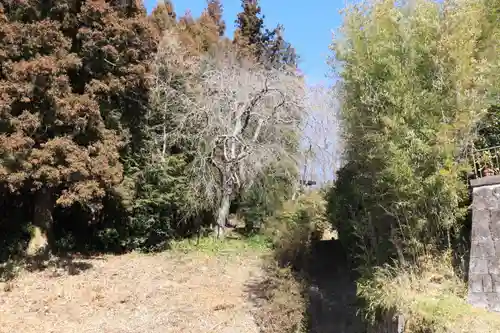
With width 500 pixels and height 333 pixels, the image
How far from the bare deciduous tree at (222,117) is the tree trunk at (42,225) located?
3.17m

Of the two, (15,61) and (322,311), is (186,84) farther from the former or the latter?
(322,311)

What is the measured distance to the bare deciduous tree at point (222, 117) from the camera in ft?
42.5

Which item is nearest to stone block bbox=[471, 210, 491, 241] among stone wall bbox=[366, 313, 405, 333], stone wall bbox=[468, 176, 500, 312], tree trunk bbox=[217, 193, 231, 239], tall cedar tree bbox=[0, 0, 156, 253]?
stone wall bbox=[468, 176, 500, 312]

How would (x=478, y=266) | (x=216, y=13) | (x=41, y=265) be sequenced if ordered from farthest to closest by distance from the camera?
(x=216, y=13), (x=41, y=265), (x=478, y=266)

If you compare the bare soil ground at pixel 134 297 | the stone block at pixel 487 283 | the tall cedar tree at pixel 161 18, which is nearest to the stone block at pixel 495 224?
the stone block at pixel 487 283

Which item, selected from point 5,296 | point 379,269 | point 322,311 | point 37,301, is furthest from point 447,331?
point 5,296

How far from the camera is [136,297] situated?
9.21 metres

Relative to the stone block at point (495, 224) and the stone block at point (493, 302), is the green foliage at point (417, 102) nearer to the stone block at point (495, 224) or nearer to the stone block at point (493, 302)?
the stone block at point (495, 224)

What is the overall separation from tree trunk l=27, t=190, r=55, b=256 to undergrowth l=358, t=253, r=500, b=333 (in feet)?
25.9

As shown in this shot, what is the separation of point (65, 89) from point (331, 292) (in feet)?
22.5

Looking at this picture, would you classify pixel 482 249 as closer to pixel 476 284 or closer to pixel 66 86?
pixel 476 284

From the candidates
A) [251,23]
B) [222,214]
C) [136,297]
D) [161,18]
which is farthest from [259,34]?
[136,297]

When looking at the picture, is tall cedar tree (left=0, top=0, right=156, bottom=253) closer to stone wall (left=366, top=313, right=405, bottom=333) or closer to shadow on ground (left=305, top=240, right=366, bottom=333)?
shadow on ground (left=305, top=240, right=366, bottom=333)

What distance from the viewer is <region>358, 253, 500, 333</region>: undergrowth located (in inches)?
164
